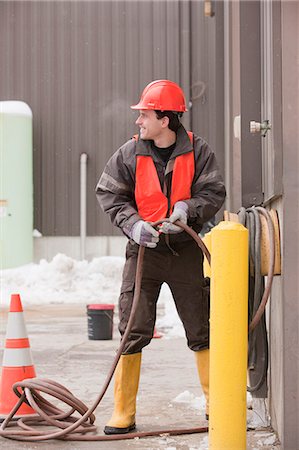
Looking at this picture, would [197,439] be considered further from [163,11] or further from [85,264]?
[163,11]

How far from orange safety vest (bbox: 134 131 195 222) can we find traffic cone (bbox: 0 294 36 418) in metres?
1.15

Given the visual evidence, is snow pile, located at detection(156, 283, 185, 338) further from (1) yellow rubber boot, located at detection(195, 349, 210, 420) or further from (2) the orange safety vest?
(2) the orange safety vest

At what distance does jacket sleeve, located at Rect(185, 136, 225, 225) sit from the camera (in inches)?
195

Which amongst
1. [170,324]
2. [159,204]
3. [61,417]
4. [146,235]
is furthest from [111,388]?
[170,324]

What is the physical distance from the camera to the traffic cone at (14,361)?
5.44 metres

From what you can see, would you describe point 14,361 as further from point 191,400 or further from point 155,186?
point 155,186

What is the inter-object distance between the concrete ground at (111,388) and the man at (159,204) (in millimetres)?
313

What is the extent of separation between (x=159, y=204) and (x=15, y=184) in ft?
37.8

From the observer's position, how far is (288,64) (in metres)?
4.29

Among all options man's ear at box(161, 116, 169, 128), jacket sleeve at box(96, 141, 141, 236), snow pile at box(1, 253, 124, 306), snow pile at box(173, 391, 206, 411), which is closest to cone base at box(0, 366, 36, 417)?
snow pile at box(173, 391, 206, 411)

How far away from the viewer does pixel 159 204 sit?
16.2ft

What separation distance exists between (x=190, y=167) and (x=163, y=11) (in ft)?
41.0

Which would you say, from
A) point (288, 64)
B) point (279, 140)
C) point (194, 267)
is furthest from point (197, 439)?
point (288, 64)

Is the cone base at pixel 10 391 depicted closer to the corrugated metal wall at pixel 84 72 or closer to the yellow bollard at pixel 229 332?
the yellow bollard at pixel 229 332
